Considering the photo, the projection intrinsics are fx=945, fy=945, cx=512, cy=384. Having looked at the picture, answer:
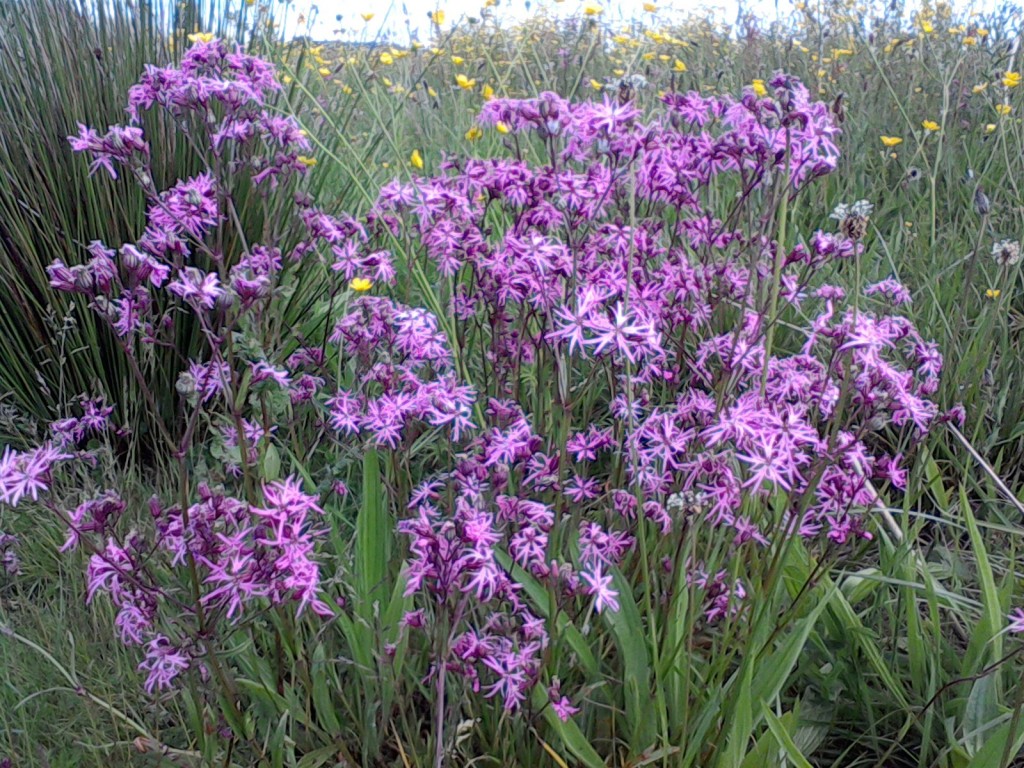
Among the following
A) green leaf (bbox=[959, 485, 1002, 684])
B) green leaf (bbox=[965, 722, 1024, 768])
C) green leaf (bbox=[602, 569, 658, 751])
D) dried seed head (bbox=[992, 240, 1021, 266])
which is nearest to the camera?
green leaf (bbox=[965, 722, 1024, 768])

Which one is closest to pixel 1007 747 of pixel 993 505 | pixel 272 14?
pixel 993 505

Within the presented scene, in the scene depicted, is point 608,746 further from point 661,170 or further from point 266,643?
point 661,170

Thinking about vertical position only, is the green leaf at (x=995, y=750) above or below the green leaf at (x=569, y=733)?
above

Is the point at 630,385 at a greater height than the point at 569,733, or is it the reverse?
the point at 630,385

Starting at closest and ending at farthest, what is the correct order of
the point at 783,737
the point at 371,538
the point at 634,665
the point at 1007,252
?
the point at 783,737, the point at 634,665, the point at 371,538, the point at 1007,252

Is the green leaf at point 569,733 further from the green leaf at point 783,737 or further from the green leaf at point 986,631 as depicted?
the green leaf at point 986,631

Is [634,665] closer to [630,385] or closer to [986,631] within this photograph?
[630,385]

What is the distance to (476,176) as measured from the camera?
180 centimetres

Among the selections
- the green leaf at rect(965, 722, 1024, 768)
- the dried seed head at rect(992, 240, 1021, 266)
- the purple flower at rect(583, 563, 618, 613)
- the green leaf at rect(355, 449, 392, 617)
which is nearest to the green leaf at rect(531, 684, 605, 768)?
the purple flower at rect(583, 563, 618, 613)

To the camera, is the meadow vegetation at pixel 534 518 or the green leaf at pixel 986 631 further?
the green leaf at pixel 986 631

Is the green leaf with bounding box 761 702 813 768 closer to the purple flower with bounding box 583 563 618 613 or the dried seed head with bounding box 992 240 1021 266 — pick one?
the purple flower with bounding box 583 563 618 613

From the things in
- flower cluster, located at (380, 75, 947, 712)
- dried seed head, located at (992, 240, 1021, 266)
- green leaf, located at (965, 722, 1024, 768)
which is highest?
dried seed head, located at (992, 240, 1021, 266)

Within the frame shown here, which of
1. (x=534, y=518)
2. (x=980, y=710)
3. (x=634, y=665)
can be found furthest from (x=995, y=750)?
(x=534, y=518)

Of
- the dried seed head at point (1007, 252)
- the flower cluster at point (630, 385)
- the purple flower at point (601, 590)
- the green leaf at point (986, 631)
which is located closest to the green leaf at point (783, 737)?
the flower cluster at point (630, 385)
